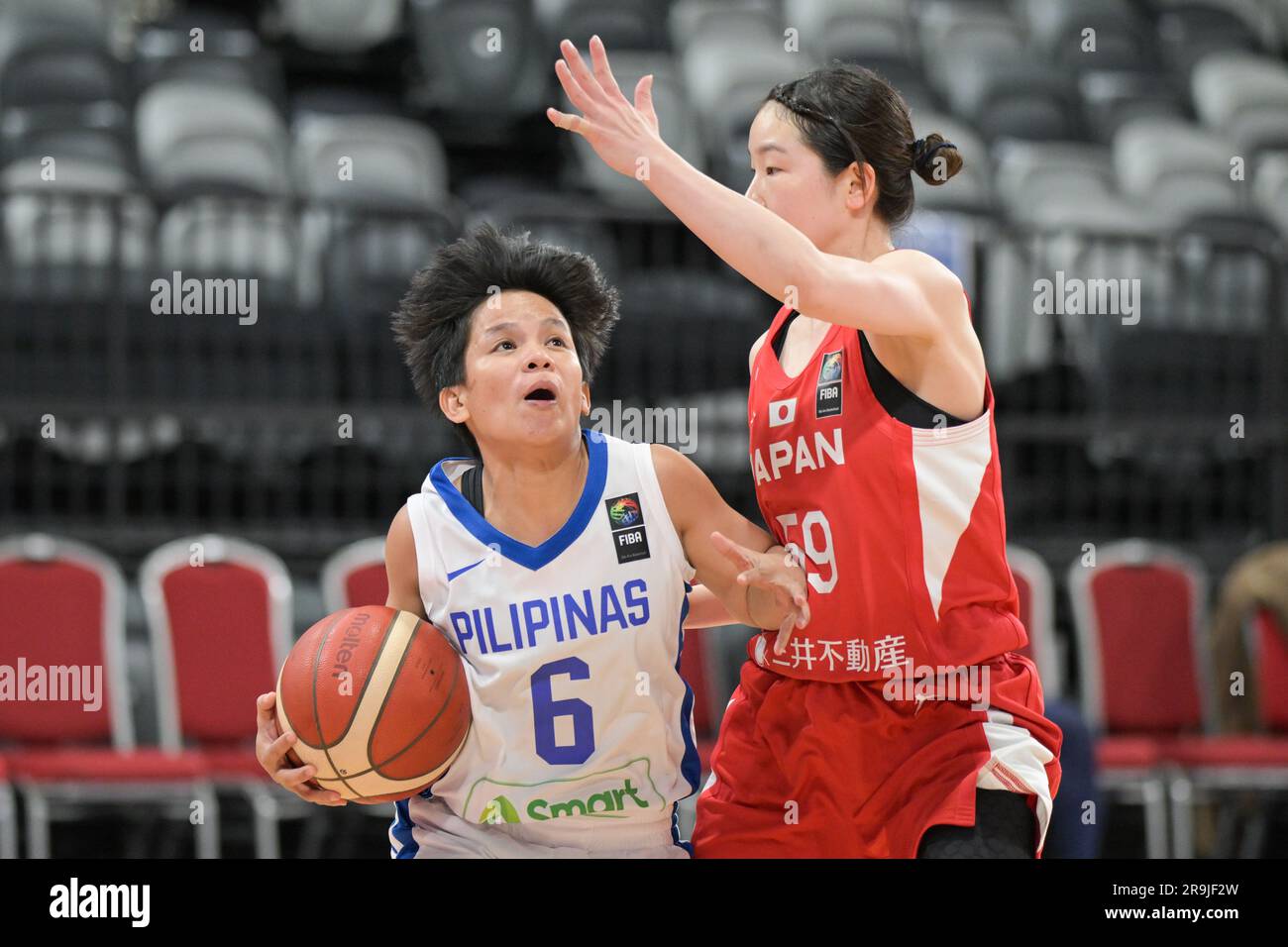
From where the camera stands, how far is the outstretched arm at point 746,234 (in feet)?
9.47

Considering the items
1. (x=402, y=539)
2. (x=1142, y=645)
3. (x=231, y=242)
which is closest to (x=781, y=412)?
(x=402, y=539)

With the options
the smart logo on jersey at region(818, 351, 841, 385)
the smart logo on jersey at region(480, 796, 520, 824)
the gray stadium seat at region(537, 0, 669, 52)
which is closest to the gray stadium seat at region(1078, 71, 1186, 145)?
the gray stadium seat at region(537, 0, 669, 52)

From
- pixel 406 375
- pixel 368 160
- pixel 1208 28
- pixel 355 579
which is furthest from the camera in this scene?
pixel 1208 28

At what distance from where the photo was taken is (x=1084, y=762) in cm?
511

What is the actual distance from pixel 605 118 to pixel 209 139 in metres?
5.66

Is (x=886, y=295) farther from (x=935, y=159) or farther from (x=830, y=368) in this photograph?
(x=935, y=159)

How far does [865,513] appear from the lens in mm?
3127

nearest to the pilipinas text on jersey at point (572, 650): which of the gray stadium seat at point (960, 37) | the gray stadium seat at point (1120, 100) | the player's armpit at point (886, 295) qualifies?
the player's armpit at point (886, 295)

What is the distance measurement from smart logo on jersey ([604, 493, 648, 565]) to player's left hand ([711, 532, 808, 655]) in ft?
0.73

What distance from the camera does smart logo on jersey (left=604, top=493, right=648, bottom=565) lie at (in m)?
3.32

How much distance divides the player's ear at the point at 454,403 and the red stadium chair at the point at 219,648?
8.84 feet

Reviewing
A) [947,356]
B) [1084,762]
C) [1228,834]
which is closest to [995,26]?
[1228,834]

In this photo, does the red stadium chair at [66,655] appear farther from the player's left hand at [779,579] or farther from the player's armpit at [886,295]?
the player's armpit at [886,295]
